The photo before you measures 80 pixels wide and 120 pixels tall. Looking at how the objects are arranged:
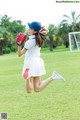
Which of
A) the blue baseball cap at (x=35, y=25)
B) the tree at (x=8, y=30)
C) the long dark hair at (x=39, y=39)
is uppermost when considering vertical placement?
the blue baseball cap at (x=35, y=25)

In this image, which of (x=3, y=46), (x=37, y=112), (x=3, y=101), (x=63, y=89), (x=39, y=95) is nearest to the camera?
(x=37, y=112)

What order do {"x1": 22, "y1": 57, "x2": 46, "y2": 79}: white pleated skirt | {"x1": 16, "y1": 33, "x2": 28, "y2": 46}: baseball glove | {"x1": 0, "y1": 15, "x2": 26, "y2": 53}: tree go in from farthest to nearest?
{"x1": 0, "y1": 15, "x2": 26, "y2": 53}: tree, {"x1": 22, "y1": 57, "x2": 46, "y2": 79}: white pleated skirt, {"x1": 16, "y1": 33, "x2": 28, "y2": 46}: baseball glove

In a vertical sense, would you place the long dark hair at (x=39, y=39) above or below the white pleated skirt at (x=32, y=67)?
above

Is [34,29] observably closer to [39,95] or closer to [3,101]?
[3,101]

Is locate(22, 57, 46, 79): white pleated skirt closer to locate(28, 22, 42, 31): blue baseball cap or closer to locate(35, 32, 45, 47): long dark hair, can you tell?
locate(35, 32, 45, 47): long dark hair

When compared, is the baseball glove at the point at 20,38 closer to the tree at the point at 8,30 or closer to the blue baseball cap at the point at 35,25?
the blue baseball cap at the point at 35,25

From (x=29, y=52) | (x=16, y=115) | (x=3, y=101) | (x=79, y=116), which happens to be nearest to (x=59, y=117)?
(x=79, y=116)

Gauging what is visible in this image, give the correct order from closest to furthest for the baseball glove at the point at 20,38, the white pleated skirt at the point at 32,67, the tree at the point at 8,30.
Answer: the baseball glove at the point at 20,38
the white pleated skirt at the point at 32,67
the tree at the point at 8,30

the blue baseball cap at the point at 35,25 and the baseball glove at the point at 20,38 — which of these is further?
the blue baseball cap at the point at 35,25

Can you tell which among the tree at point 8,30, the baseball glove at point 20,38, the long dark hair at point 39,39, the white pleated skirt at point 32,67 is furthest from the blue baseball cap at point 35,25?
the tree at point 8,30

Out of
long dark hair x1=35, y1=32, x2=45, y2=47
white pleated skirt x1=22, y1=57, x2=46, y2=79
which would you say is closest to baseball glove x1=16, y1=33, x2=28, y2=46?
long dark hair x1=35, y1=32, x2=45, y2=47

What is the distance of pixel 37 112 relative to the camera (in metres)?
7.65

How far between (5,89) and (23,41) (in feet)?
16.8

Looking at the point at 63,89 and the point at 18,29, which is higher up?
the point at 63,89
